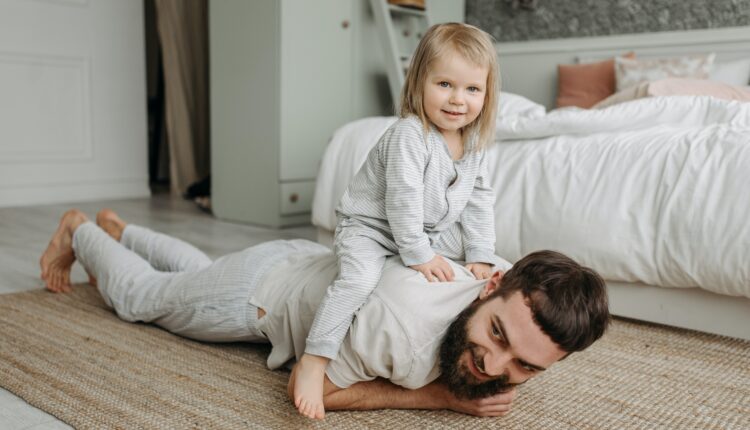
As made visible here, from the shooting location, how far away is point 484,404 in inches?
46.8

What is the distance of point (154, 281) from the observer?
1.66 metres

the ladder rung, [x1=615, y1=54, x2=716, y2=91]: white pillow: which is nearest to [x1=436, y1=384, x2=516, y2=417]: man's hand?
[x1=615, y1=54, x2=716, y2=91]: white pillow

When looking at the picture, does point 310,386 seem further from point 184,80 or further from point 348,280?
point 184,80

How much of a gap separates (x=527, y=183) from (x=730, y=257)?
58cm

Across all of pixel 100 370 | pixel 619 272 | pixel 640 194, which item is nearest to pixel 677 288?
pixel 619 272

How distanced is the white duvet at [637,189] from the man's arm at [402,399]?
2.28 ft

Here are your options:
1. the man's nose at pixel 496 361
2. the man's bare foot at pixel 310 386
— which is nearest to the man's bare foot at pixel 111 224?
the man's bare foot at pixel 310 386

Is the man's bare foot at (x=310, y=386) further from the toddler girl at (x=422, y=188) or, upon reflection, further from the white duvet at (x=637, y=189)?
the white duvet at (x=637, y=189)

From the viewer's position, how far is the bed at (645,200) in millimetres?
1655

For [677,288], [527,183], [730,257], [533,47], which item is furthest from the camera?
[533,47]

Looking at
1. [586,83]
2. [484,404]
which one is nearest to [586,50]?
[586,83]

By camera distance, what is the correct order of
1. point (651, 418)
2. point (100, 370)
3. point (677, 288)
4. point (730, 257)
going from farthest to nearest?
point (677, 288), point (730, 257), point (100, 370), point (651, 418)

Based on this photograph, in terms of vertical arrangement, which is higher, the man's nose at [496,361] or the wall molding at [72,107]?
the wall molding at [72,107]

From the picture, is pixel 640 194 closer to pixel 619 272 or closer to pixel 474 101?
pixel 619 272
